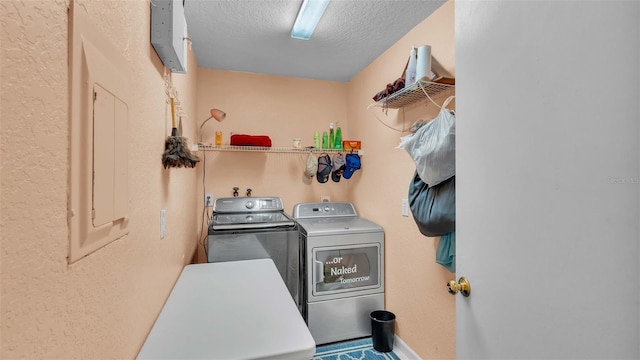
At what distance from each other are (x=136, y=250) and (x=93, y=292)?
12.0 inches

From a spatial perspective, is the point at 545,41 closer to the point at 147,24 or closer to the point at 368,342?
the point at 147,24

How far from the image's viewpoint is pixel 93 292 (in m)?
0.61

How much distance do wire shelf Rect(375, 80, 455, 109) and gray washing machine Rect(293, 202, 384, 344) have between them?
3.52ft

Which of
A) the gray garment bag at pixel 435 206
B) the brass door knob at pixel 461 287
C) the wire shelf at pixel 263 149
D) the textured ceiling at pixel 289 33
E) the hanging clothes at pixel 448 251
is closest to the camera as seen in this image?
the brass door knob at pixel 461 287

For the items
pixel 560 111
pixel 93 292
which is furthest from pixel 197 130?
pixel 560 111

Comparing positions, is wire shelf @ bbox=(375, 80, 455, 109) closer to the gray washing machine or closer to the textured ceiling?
the textured ceiling

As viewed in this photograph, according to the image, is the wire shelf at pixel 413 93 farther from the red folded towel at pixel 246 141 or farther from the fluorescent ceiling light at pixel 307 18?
the red folded towel at pixel 246 141

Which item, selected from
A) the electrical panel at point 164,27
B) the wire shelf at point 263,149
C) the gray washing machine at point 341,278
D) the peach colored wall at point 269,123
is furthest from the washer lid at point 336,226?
the electrical panel at point 164,27

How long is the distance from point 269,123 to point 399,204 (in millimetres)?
1610

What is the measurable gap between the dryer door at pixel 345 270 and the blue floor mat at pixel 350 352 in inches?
15.4

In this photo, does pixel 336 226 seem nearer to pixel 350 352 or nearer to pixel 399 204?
pixel 399 204

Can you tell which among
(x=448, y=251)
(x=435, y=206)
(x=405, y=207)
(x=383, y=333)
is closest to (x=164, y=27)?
(x=435, y=206)

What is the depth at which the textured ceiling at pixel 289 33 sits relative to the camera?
72.2 inches

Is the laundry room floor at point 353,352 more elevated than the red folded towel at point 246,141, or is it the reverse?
the red folded towel at point 246,141
